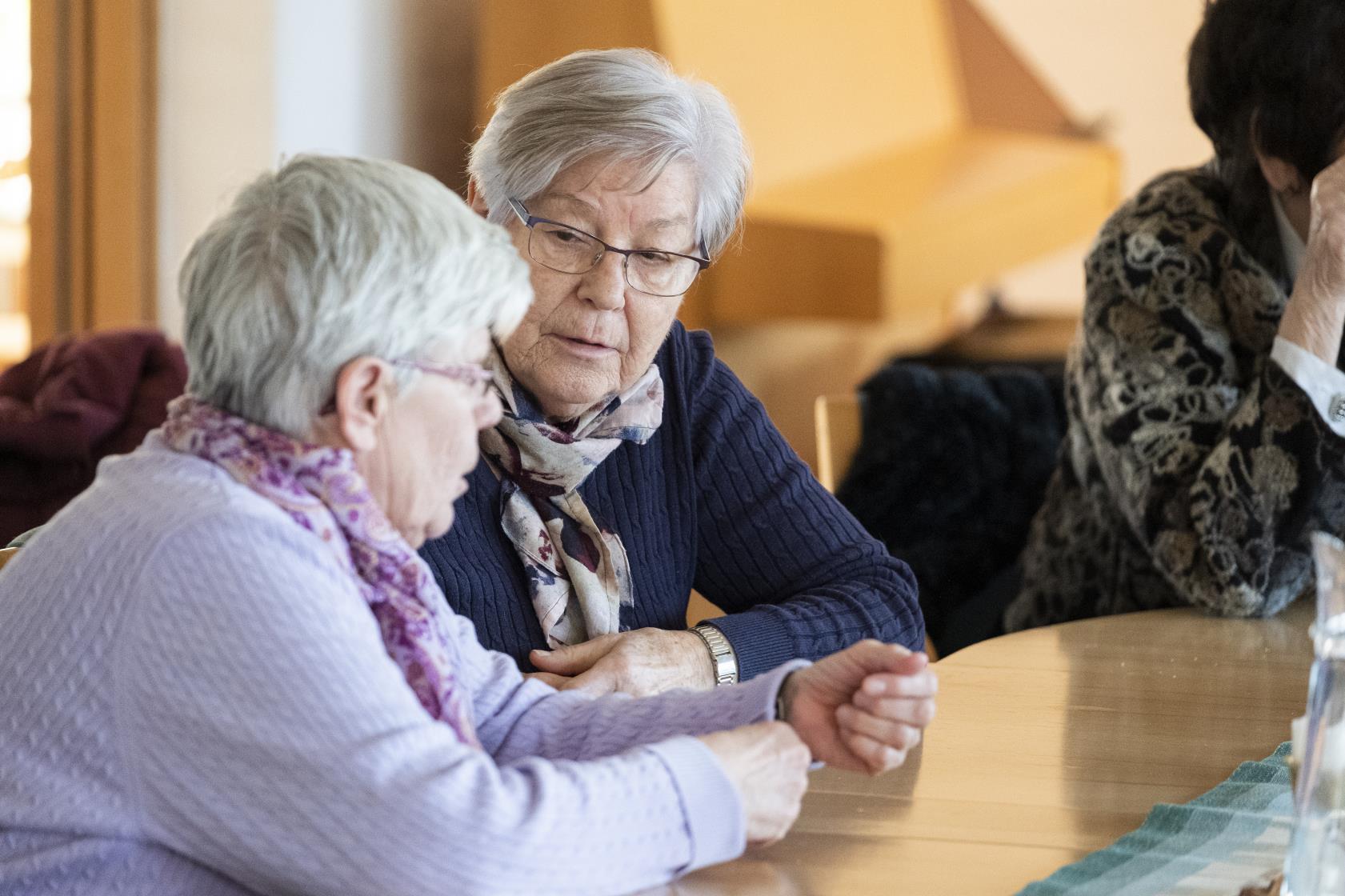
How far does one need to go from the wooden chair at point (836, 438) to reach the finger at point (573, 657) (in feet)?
2.75

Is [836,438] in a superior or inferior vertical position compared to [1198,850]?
inferior

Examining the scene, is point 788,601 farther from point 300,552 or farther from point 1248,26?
point 1248,26

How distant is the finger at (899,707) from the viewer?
1.03 m

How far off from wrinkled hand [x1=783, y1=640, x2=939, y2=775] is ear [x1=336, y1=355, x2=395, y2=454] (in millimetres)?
368

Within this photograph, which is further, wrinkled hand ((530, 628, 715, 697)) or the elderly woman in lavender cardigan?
wrinkled hand ((530, 628, 715, 697))

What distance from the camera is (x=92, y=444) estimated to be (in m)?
2.12

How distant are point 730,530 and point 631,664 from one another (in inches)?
12.0

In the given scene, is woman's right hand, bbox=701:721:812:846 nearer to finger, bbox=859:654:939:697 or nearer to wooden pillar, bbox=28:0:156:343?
finger, bbox=859:654:939:697

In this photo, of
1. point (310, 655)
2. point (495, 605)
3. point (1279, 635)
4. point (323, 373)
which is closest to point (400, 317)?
point (323, 373)

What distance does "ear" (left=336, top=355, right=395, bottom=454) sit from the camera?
865 mm

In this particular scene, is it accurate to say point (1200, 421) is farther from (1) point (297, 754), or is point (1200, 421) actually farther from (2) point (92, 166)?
(2) point (92, 166)

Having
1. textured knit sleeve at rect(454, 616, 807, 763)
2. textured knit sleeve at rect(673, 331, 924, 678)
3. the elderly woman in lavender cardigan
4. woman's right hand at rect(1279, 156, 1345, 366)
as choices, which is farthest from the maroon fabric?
woman's right hand at rect(1279, 156, 1345, 366)

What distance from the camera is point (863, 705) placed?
1029mm

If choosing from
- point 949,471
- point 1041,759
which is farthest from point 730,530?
point 949,471
